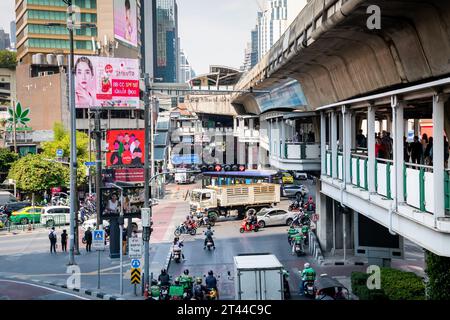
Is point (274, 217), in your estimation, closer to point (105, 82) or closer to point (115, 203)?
point (115, 203)

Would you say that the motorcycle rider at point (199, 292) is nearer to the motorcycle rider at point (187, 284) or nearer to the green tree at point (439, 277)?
the motorcycle rider at point (187, 284)

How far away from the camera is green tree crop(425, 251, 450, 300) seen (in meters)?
12.8

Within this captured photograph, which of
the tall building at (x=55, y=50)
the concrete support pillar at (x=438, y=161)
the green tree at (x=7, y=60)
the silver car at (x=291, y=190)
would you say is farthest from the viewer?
the green tree at (x=7, y=60)

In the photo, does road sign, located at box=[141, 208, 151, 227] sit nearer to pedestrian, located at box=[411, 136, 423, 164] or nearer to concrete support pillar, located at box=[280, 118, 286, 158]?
concrete support pillar, located at box=[280, 118, 286, 158]

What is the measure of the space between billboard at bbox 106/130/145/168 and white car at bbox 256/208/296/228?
11.7 m

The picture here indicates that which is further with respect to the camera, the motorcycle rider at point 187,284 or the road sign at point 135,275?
the road sign at point 135,275

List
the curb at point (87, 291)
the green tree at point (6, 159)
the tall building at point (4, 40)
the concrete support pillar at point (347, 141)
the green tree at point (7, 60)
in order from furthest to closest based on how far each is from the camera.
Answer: the tall building at point (4, 40) < the green tree at point (7, 60) < the green tree at point (6, 159) < the curb at point (87, 291) < the concrete support pillar at point (347, 141)

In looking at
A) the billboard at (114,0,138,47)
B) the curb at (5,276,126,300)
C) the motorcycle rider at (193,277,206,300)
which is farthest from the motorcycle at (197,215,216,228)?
the billboard at (114,0,138,47)

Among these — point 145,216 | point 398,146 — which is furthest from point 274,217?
point 398,146

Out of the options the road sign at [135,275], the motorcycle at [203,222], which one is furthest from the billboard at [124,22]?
the road sign at [135,275]

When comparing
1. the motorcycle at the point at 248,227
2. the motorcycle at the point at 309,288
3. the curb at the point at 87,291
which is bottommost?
the curb at the point at 87,291

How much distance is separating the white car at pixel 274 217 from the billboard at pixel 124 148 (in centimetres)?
1171

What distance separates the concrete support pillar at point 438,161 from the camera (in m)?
8.39

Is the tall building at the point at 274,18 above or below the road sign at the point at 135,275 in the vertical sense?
above
